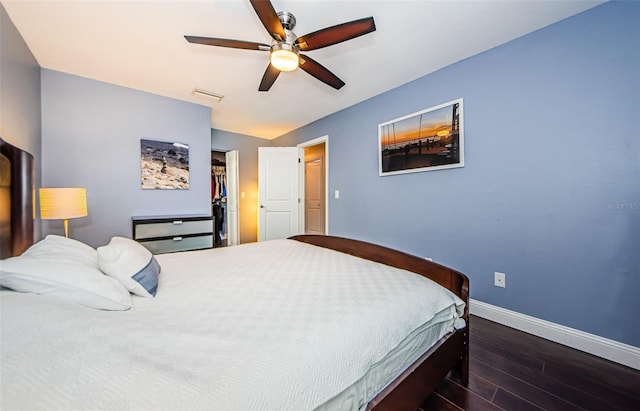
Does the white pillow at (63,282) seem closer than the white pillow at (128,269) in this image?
Yes

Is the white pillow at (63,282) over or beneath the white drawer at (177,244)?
over

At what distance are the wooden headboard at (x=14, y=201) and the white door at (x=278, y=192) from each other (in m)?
3.10

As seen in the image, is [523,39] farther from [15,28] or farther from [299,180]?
[15,28]

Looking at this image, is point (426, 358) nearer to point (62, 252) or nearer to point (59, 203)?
point (62, 252)

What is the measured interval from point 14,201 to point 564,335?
12.1 ft

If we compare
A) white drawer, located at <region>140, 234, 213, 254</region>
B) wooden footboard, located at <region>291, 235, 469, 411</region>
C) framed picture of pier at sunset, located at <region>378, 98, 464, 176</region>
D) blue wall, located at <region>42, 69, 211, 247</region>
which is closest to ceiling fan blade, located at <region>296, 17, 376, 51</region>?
framed picture of pier at sunset, located at <region>378, 98, 464, 176</region>

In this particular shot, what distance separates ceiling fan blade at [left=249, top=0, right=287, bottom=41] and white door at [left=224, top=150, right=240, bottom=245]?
3364 mm

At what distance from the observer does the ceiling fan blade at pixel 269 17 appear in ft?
4.23

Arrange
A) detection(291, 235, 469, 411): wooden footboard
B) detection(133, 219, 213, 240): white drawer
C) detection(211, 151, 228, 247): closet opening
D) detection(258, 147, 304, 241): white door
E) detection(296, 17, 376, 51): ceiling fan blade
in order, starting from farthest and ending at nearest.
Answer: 1. detection(211, 151, 228, 247): closet opening
2. detection(258, 147, 304, 241): white door
3. detection(133, 219, 213, 240): white drawer
4. detection(296, 17, 376, 51): ceiling fan blade
5. detection(291, 235, 469, 411): wooden footboard

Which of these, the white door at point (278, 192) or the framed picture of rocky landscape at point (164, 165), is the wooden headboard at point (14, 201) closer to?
the framed picture of rocky landscape at point (164, 165)

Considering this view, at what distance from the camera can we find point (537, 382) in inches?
53.3

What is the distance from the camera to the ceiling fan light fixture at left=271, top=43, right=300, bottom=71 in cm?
158

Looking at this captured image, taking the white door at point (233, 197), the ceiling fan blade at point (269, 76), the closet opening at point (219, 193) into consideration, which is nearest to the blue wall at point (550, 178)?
the ceiling fan blade at point (269, 76)

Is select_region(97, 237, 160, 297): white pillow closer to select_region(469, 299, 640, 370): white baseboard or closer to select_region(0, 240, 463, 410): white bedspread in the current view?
select_region(0, 240, 463, 410): white bedspread
